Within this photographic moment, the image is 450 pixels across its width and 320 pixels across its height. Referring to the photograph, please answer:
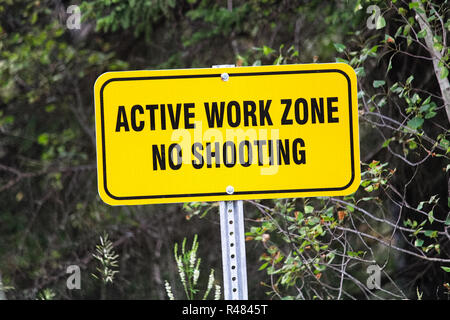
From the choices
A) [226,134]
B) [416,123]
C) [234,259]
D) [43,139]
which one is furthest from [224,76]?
[43,139]

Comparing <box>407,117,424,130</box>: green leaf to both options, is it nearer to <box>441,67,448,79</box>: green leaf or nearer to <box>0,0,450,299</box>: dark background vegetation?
<box>0,0,450,299</box>: dark background vegetation

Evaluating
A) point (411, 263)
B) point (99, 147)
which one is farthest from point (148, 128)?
point (411, 263)

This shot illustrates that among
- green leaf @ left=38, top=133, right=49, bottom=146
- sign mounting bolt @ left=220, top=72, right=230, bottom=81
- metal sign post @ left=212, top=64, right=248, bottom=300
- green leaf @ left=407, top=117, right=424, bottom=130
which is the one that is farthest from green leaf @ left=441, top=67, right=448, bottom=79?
green leaf @ left=38, top=133, right=49, bottom=146

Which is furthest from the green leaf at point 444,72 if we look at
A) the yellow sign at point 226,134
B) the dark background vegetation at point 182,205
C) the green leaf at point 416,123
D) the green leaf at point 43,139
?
the green leaf at point 43,139

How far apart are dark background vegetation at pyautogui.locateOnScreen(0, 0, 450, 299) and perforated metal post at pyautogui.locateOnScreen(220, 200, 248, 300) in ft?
5.06

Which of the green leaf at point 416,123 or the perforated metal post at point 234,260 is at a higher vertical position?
the green leaf at point 416,123

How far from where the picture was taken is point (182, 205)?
541 centimetres

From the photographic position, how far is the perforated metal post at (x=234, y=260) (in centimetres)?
212

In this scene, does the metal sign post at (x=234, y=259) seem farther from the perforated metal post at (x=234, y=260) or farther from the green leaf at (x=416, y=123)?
the green leaf at (x=416, y=123)

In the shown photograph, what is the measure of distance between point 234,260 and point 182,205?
10.8 feet

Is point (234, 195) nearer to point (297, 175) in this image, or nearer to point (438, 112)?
point (297, 175)

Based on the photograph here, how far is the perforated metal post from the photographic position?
2.12 metres

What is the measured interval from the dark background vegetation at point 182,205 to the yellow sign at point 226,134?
1.35 meters

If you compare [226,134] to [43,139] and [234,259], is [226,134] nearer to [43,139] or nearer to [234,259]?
[234,259]
